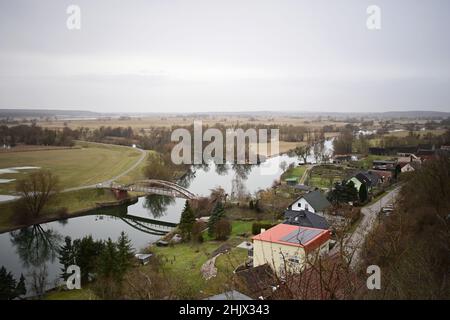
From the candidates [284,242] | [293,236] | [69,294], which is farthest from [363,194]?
[69,294]

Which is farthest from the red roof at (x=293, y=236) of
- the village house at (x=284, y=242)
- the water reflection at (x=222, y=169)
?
the water reflection at (x=222, y=169)

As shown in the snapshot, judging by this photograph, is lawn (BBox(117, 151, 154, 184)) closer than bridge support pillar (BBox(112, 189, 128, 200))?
No

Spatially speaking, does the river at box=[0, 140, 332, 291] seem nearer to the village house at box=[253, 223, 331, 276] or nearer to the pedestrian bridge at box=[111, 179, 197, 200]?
the pedestrian bridge at box=[111, 179, 197, 200]

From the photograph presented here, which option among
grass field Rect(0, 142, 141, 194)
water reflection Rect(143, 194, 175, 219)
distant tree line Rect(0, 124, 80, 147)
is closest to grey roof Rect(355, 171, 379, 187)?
water reflection Rect(143, 194, 175, 219)

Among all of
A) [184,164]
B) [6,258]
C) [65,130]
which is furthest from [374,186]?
[65,130]
